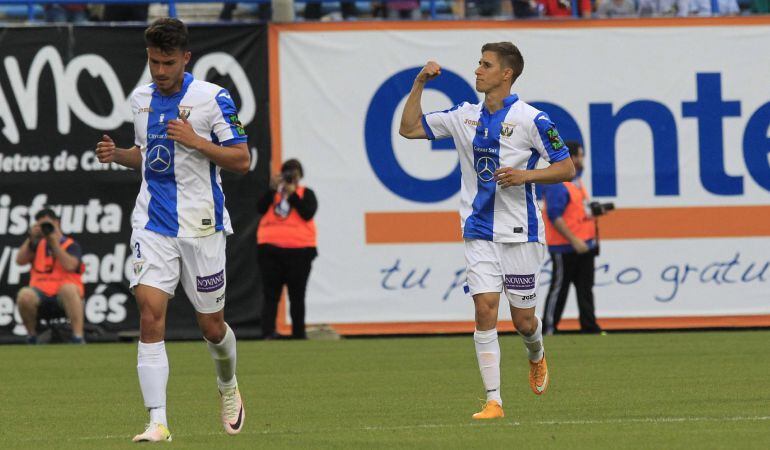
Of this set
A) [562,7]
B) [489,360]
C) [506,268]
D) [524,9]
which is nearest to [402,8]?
[524,9]

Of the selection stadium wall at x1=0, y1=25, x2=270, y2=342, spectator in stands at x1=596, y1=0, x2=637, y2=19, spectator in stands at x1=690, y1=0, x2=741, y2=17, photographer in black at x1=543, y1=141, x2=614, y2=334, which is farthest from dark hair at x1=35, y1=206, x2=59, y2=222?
spectator in stands at x1=690, y1=0, x2=741, y2=17

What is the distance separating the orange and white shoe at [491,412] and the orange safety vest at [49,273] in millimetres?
9481

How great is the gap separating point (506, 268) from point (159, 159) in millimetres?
2457

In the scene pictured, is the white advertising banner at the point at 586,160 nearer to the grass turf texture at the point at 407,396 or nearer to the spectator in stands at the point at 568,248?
the spectator in stands at the point at 568,248

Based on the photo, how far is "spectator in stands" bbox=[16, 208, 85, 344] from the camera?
17312 millimetres

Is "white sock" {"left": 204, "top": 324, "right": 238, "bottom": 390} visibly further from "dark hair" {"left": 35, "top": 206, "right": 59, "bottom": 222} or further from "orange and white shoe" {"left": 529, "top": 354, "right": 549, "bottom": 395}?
"dark hair" {"left": 35, "top": 206, "right": 59, "bottom": 222}

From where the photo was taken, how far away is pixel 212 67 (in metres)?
18.5

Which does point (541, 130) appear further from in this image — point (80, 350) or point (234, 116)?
point (80, 350)

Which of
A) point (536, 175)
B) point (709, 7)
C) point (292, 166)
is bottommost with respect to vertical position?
point (292, 166)

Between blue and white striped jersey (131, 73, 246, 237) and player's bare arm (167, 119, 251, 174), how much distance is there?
87mm

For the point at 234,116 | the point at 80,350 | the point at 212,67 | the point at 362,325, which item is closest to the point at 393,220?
the point at 362,325

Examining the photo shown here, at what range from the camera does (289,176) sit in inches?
683

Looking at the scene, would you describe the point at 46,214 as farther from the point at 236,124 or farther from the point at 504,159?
the point at 236,124

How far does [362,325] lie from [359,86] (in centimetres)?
291
